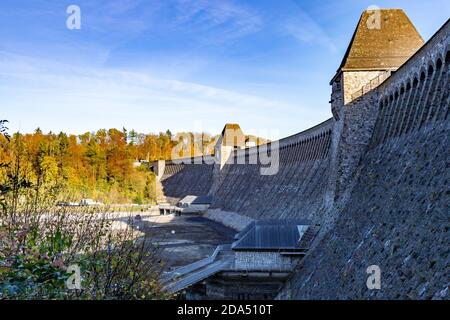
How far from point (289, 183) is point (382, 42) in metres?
20.0

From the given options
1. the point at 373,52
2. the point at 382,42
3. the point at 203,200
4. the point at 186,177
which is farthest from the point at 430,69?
the point at 186,177

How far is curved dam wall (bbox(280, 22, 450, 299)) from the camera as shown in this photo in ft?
32.5

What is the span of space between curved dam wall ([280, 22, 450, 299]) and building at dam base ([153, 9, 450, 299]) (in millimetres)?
42

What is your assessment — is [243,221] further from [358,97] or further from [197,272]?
[358,97]

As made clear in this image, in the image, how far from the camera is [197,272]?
71.6 ft

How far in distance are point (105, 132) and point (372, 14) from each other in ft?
380

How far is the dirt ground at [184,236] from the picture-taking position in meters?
31.4

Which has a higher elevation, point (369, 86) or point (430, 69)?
point (369, 86)

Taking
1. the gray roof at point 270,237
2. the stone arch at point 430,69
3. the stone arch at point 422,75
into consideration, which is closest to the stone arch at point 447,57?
the stone arch at point 430,69

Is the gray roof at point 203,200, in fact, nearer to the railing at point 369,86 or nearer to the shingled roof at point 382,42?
the shingled roof at point 382,42

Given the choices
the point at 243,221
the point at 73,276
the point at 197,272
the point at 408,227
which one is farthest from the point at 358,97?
the point at 243,221

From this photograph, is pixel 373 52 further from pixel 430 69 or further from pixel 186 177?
pixel 186 177

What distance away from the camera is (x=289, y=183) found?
1564 inches

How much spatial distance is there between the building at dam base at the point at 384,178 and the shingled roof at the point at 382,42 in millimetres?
58
